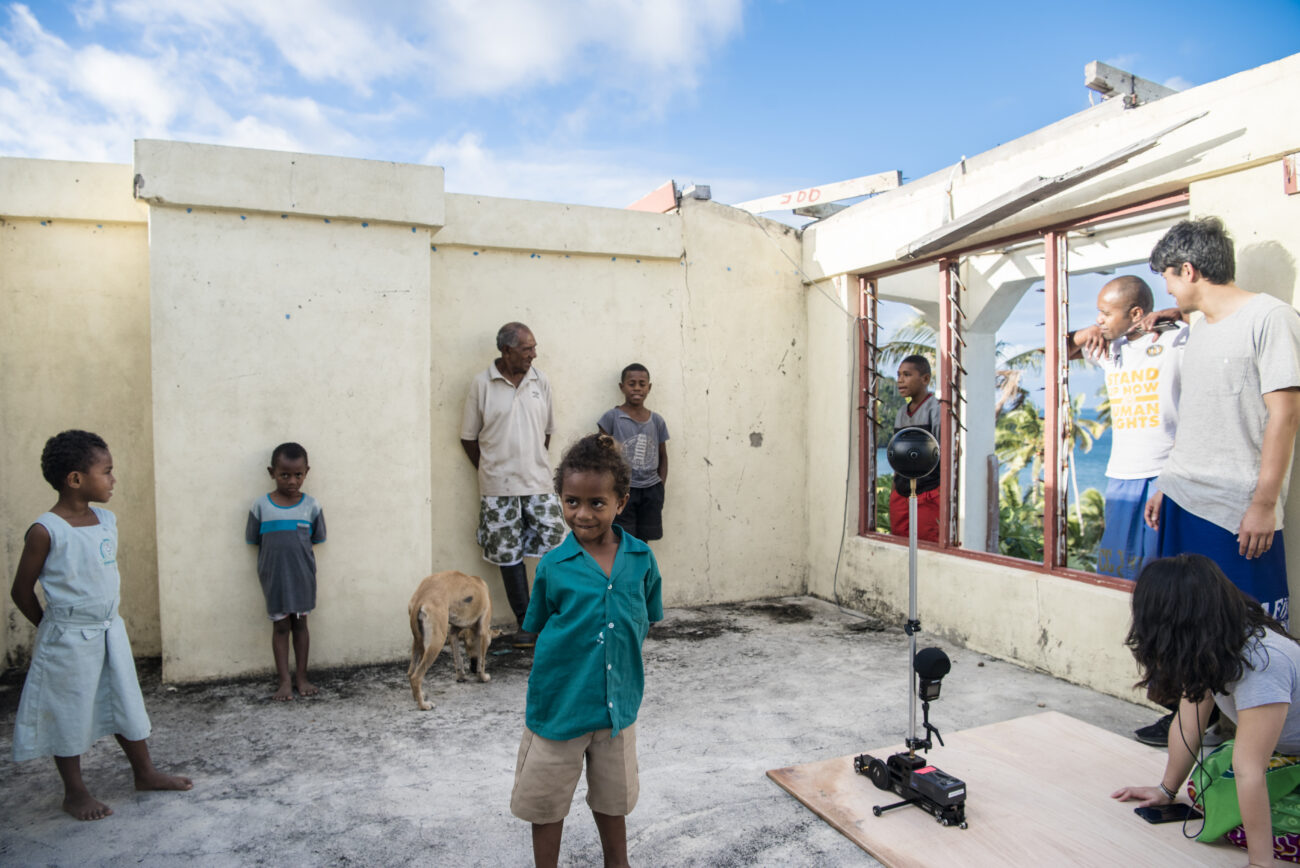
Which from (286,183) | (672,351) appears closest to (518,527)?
(672,351)

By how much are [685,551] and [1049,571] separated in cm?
272

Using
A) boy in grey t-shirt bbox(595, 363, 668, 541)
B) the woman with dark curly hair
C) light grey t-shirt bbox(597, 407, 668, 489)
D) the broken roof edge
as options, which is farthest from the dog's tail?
the broken roof edge

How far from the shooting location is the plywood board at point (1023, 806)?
→ 2.65 m

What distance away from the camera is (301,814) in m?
3.06

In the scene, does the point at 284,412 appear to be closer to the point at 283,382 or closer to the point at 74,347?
the point at 283,382

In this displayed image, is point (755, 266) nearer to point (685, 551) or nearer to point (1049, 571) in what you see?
point (685, 551)

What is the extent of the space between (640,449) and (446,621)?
206 centimetres

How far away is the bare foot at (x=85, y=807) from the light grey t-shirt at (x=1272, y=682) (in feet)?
12.8

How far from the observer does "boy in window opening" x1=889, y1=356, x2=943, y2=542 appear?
19.0ft

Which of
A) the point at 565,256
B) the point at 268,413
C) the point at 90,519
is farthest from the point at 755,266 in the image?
the point at 90,519

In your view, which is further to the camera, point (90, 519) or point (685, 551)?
point (685, 551)

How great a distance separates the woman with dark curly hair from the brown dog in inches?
126

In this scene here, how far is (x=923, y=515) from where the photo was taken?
6066 mm

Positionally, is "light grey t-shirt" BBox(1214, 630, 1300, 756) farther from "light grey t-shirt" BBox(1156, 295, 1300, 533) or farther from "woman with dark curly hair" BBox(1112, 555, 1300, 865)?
"light grey t-shirt" BBox(1156, 295, 1300, 533)
